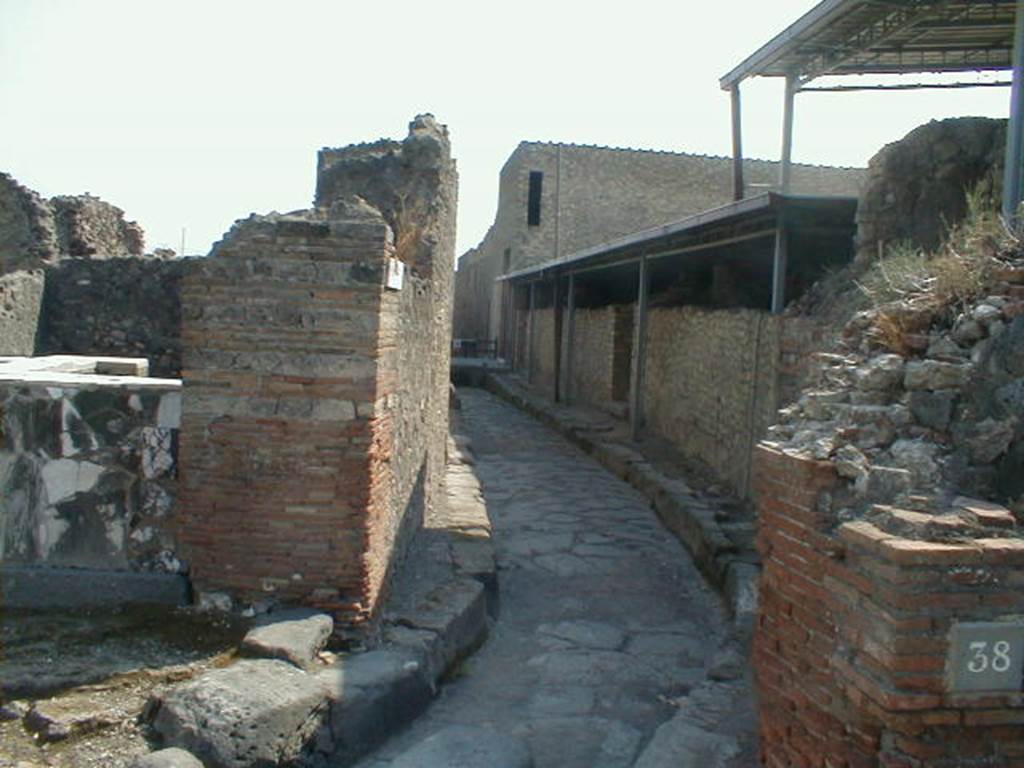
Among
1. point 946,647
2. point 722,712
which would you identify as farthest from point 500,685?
point 946,647

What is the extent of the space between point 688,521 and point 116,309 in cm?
671

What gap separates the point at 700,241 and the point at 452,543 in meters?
5.37

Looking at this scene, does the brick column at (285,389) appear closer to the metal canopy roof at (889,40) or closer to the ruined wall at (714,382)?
the ruined wall at (714,382)

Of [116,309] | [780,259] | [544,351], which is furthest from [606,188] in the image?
[780,259]

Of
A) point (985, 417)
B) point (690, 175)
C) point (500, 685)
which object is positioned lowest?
point (500, 685)

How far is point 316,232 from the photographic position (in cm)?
436

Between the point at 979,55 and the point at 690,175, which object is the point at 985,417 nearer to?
the point at 979,55

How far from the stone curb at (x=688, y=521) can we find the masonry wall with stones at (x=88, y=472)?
323 cm

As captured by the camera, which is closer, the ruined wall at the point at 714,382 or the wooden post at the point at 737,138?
the ruined wall at the point at 714,382

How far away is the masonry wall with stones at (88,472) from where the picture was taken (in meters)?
4.39

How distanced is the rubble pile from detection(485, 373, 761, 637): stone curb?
214 centimetres

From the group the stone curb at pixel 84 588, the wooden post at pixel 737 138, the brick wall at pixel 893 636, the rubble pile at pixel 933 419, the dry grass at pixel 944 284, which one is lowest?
the stone curb at pixel 84 588

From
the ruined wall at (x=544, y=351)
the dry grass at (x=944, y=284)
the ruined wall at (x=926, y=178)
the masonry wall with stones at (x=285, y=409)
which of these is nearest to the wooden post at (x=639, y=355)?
the ruined wall at (x=926, y=178)

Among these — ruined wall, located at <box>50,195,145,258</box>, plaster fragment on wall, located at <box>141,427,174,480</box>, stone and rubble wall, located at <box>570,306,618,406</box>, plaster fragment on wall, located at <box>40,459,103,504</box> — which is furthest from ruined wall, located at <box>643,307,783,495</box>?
ruined wall, located at <box>50,195,145,258</box>
